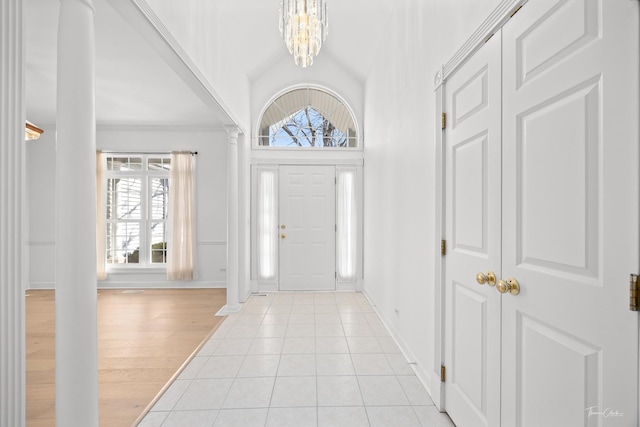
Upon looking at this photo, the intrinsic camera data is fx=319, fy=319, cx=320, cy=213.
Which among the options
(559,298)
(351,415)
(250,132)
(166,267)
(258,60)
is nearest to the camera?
(559,298)

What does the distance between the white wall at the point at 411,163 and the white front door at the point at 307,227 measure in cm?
121

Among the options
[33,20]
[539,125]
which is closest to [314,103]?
[33,20]

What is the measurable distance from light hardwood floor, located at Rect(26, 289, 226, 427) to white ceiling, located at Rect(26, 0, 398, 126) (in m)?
2.58

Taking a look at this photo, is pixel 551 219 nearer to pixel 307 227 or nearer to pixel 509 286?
pixel 509 286

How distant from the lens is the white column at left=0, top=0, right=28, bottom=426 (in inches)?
38.8

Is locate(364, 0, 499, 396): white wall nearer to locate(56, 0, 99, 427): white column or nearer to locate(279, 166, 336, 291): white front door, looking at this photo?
locate(279, 166, 336, 291): white front door

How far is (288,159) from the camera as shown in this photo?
17.7 ft

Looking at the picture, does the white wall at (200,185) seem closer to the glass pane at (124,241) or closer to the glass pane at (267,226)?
the glass pane at (124,241)

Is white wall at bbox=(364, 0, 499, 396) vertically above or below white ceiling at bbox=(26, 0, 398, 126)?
below

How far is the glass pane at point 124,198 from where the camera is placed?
231 inches

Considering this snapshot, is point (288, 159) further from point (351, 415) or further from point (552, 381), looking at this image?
point (552, 381)

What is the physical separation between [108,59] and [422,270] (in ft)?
13.0

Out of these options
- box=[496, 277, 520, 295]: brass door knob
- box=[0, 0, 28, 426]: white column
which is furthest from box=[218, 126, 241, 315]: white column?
box=[496, 277, 520, 295]: brass door knob

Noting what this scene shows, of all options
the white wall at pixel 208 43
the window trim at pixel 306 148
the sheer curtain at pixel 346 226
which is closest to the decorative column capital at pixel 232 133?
the white wall at pixel 208 43
